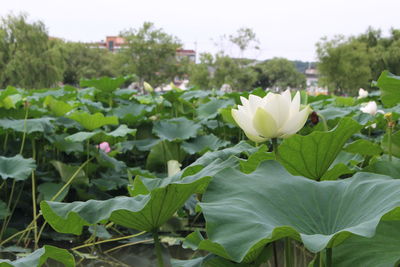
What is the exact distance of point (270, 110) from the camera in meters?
0.90

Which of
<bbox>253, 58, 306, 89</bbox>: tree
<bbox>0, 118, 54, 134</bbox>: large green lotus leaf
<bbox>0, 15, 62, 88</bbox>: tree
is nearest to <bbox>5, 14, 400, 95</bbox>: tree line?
<bbox>0, 15, 62, 88</bbox>: tree

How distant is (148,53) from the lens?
30.2m

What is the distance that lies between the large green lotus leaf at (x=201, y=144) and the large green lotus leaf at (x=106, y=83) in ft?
3.96

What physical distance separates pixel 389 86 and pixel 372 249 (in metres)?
0.83

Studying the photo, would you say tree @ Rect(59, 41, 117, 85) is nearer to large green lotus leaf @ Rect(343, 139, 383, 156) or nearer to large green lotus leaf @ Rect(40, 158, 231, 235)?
large green lotus leaf @ Rect(343, 139, 383, 156)

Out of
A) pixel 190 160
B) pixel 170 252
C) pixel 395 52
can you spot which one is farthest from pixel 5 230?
pixel 395 52

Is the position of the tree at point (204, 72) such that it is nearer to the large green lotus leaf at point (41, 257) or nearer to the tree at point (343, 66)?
the tree at point (343, 66)

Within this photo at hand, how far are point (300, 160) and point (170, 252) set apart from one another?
1391 millimetres

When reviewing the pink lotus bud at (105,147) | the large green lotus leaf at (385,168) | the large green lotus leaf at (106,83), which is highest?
the large green lotus leaf at (385,168)

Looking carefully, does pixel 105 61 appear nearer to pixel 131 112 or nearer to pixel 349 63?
pixel 349 63

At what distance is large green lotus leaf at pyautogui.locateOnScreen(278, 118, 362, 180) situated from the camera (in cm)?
100

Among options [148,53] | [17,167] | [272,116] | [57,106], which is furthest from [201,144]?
[148,53]

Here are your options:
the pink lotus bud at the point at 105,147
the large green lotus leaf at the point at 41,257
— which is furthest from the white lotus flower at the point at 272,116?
the pink lotus bud at the point at 105,147

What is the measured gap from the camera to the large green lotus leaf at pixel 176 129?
9.47ft
